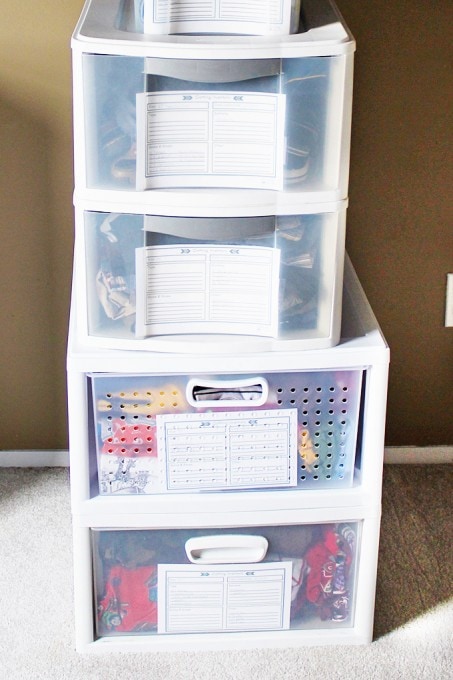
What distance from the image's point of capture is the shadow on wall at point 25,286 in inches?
74.8

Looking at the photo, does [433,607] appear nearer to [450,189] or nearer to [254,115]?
[450,189]

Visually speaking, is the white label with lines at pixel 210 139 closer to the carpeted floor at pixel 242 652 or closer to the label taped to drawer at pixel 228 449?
the label taped to drawer at pixel 228 449

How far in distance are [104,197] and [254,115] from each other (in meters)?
0.24

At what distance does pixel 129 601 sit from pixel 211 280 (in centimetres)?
56

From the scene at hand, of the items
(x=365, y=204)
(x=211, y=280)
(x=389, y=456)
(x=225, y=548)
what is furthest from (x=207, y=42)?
(x=389, y=456)

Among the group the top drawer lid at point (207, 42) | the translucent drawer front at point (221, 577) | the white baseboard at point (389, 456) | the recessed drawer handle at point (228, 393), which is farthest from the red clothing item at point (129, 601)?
the top drawer lid at point (207, 42)

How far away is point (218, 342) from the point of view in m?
1.49

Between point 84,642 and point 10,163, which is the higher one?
point 10,163

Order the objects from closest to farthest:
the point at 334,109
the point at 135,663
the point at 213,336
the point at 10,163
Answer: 1. the point at 334,109
2. the point at 213,336
3. the point at 135,663
4. the point at 10,163

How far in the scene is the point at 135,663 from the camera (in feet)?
5.35

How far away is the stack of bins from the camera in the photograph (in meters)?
1.39

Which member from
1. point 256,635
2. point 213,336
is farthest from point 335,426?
point 256,635

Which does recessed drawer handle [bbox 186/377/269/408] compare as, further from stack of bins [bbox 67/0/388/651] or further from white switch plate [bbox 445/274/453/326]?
white switch plate [bbox 445/274/453/326]

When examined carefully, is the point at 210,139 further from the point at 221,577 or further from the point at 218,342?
the point at 221,577
